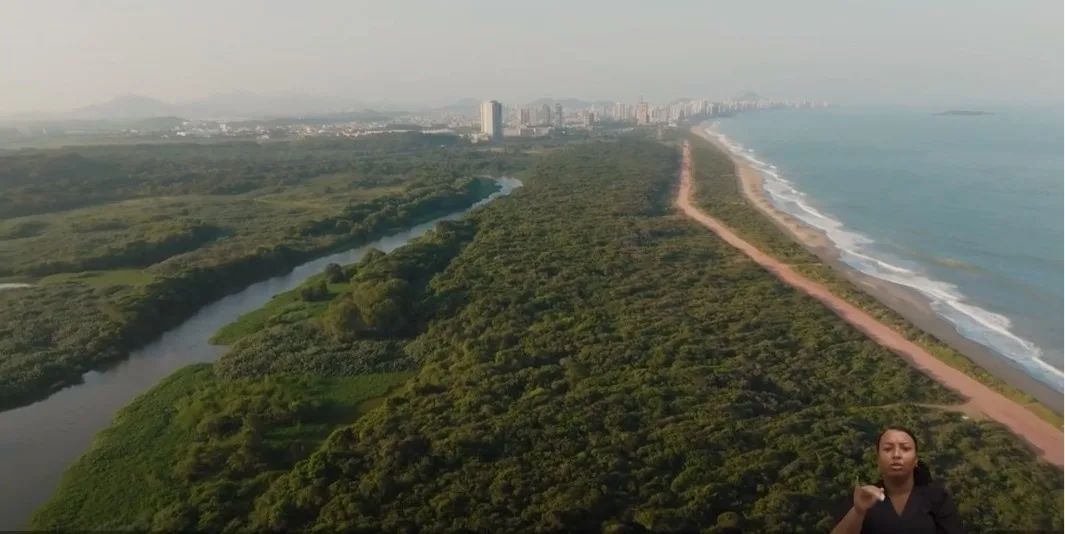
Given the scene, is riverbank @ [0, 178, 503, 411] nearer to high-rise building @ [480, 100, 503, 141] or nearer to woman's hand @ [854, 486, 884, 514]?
woman's hand @ [854, 486, 884, 514]

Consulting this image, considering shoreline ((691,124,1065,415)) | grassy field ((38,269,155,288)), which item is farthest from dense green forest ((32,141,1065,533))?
grassy field ((38,269,155,288))

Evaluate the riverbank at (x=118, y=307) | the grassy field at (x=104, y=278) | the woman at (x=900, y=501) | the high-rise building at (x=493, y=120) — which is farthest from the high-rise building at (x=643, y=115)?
the woman at (x=900, y=501)

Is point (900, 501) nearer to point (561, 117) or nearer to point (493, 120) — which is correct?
point (493, 120)

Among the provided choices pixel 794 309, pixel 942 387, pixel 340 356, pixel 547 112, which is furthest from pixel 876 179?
pixel 547 112

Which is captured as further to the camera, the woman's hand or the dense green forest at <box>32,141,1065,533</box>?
the dense green forest at <box>32,141,1065,533</box>

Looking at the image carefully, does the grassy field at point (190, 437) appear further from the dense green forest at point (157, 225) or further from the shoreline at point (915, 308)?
the shoreline at point (915, 308)

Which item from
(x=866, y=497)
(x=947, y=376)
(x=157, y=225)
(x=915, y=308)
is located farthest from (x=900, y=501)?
(x=157, y=225)

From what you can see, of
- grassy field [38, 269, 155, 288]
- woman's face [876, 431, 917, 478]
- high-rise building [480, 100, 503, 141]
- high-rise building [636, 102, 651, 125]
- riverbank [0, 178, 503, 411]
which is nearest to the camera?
woman's face [876, 431, 917, 478]
